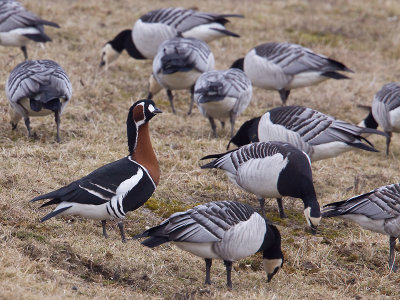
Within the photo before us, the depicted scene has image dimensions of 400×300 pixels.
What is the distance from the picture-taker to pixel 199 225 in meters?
5.13

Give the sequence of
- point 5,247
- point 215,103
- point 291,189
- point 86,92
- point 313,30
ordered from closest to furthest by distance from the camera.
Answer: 1. point 5,247
2. point 291,189
3. point 215,103
4. point 86,92
5. point 313,30

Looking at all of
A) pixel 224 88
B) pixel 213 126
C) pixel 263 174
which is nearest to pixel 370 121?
pixel 213 126

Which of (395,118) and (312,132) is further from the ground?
(312,132)

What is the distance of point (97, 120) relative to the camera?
912cm

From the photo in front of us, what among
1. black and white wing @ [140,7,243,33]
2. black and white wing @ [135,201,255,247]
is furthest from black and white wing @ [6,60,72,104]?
black and white wing @ [140,7,243,33]

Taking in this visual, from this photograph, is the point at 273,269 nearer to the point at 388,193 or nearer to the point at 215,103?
the point at 388,193

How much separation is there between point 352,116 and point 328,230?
14.0 ft

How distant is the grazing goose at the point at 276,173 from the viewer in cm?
659

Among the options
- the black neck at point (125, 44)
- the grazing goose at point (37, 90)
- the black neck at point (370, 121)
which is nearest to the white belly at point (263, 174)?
the grazing goose at point (37, 90)

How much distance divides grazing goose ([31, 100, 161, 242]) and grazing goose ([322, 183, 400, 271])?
1.84 m

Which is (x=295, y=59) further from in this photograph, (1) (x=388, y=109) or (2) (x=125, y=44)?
(2) (x=125, y=44)

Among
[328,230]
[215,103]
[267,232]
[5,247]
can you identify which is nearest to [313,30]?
[215,103]

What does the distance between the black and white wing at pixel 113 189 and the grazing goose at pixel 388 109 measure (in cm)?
491

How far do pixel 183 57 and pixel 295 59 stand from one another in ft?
6.33
